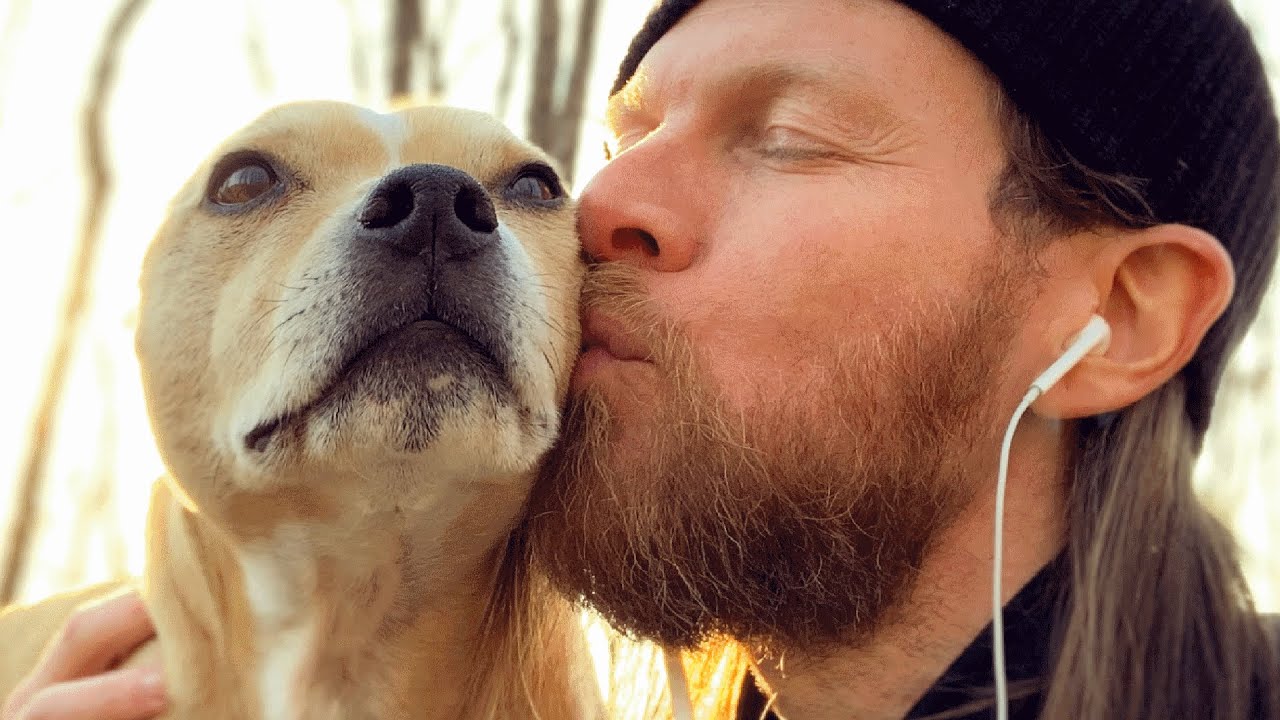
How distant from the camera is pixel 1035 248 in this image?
2.35 metres

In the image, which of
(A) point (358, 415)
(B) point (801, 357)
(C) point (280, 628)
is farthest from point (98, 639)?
(B) point (801, 357)

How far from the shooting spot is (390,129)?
8.41ft

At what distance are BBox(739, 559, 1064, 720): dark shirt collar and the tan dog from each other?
34.3 inches

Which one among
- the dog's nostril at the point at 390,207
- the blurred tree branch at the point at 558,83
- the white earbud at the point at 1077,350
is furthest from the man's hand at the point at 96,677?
the blurred tree branch at the point at 558,83

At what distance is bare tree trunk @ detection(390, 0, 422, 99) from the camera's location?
5602mm

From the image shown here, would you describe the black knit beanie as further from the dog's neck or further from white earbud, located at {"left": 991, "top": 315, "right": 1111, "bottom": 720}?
the dog's neck

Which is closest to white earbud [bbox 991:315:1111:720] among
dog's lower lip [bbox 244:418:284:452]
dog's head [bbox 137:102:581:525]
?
dog's head [bbox 137:102:581:525]

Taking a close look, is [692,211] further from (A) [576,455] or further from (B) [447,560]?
(B) [447,560]

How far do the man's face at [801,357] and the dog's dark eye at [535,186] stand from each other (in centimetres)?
31

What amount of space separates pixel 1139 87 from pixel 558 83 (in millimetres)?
3534

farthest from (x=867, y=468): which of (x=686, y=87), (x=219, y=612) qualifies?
(x=219, y=612)

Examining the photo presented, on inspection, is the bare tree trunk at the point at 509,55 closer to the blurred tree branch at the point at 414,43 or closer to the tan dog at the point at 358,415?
the blurred tree branch at the point at 414,43

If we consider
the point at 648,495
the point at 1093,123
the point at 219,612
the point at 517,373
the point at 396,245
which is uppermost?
the point at 1093,123

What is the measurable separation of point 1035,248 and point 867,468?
58cm
